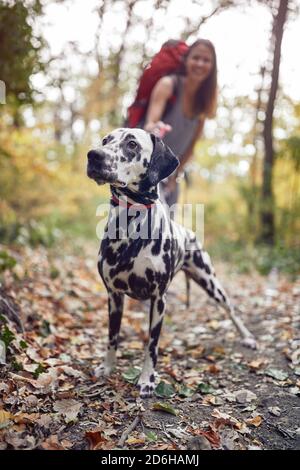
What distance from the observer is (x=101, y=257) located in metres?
2.90

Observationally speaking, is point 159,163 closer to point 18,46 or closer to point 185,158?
Result: point 185,158

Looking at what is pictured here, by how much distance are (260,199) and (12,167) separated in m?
5.92

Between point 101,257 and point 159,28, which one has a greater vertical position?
point 159,28

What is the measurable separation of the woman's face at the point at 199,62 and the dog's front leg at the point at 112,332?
93.6 inches

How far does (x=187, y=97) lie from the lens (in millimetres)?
4086

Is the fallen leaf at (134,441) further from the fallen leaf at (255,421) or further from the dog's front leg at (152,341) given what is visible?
the fallen leaf at (255,421)

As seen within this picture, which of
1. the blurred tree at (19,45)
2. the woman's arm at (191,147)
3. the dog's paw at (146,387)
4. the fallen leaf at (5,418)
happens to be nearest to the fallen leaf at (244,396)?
the dog's paw at (146,387)

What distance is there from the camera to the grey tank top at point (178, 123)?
13.4 ft

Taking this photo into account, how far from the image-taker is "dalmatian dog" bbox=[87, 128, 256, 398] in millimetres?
2555

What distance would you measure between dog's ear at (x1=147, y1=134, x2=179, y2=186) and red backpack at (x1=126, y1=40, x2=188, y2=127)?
1515 mm

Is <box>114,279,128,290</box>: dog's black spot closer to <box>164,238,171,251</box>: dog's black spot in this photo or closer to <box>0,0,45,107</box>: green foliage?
<box>164,238,171,251</box>: dog's black spot

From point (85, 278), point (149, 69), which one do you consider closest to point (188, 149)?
point (149, 69)

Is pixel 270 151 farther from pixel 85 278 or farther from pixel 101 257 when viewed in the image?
pixel 101 257
